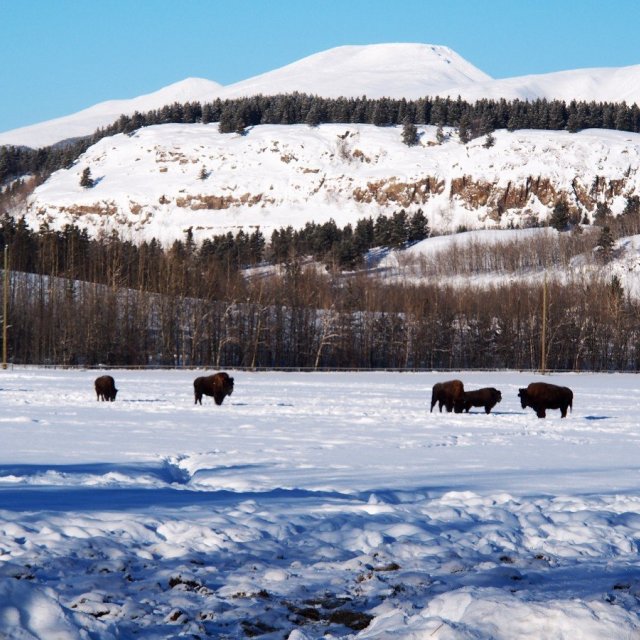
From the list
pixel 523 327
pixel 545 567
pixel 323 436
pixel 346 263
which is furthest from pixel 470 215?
pixel 545 567

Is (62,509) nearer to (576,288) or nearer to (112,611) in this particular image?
(112,611)

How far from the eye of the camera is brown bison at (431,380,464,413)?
91.8 feet

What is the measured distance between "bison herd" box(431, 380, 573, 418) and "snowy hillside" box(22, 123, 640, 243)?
14504 centimetres

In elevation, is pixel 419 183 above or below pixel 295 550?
above

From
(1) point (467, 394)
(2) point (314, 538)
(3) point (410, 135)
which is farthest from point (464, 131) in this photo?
(2) point (314, 538)

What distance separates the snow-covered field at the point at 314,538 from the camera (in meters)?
5.61

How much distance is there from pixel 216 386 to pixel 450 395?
7.88 meters

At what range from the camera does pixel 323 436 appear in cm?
1925

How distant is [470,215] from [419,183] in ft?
42.5

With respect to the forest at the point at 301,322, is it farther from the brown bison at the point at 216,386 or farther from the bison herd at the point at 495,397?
the bison herd at the point at 495,397

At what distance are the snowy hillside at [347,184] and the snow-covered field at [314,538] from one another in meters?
158

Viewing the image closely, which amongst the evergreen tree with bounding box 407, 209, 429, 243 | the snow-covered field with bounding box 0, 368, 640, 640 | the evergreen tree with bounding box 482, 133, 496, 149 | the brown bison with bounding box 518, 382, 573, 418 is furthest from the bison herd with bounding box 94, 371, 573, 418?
the evergreen tree with bounding box 482, 133, 496, 149

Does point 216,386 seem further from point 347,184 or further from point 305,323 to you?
point 347,184

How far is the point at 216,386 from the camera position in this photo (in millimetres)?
29328
